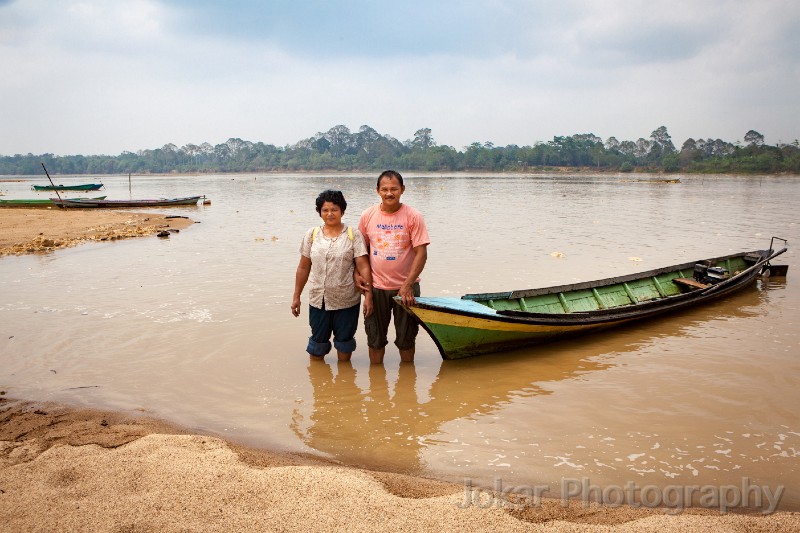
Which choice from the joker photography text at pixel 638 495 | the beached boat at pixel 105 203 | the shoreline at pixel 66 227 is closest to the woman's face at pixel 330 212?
the joker photography text at pixel 638 495

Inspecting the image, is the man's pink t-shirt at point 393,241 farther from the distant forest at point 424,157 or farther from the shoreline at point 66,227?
the distant forest at point 424,157

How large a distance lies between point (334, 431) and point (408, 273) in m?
1.52

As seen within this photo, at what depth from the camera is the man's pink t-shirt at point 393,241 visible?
469 cm

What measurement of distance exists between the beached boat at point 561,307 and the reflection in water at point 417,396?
206 mm

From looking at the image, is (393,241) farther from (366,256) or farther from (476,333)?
(476,333)

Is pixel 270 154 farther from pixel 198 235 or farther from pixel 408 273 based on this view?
pixel 408 273

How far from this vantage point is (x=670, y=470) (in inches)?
145

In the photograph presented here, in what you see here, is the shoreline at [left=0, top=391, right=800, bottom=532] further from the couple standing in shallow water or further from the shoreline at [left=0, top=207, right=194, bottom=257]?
the shoreline at [left=0, top=207, right=194, bottom=257]

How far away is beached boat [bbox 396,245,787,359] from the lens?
527 centimetres

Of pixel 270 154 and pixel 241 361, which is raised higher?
pixel 270 154

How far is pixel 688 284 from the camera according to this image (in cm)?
852

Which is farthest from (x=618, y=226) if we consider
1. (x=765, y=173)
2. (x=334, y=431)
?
(x=765, y=173)

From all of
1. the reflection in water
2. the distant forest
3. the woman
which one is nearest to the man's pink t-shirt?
the woman

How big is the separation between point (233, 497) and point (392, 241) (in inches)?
97.4
